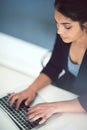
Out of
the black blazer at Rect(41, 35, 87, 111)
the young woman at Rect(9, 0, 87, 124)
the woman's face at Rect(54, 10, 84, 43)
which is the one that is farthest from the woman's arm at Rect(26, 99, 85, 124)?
the woman's face at Rect(54, 10, 84, 43)

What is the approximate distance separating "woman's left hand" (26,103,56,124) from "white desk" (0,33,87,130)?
20 millimetres

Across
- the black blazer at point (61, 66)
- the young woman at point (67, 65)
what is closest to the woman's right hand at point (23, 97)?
the young woman at point (67, 65)

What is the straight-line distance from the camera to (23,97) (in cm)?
115

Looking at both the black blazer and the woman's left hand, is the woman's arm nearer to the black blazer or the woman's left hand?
the woman's left hand

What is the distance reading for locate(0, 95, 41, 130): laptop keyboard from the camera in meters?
1.01

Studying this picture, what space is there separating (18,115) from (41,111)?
0.29ft

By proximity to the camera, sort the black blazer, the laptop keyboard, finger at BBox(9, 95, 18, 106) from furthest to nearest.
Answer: the black blazer → finger at BBox(9, 95, 18, 106) → the laptop keyboard

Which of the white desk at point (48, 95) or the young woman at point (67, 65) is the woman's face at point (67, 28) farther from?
the white desk at point (48, 95)

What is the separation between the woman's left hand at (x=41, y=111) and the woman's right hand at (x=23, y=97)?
5 cm

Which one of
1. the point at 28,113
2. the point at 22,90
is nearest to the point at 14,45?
the point at 22,90

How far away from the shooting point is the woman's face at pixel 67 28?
1.08 meters

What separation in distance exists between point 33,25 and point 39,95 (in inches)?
23.6

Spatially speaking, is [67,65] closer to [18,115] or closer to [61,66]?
[61,66]

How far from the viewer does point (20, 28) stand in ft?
5.70
